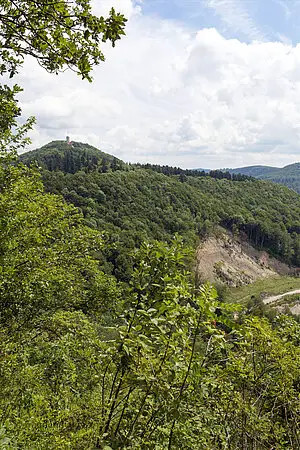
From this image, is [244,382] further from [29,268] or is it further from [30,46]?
[30,46]

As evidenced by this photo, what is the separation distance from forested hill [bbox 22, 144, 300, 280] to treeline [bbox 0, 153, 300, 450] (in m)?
65.7

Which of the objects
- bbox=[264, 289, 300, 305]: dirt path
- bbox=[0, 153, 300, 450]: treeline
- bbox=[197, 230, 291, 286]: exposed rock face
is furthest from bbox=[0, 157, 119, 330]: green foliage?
bbox=[197, 230, 291, 286]: exposed rock face

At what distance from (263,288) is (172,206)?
1730 inches

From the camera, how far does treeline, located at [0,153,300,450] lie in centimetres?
291

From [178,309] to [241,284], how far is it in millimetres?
107323

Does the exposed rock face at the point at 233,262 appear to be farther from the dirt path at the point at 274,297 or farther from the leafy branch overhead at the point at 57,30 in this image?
the leafy branch overhead at the point at 57,30

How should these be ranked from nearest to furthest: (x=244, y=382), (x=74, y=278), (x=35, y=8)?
(x=35, y=8)
(x=244, y=382)
(x=74, y=278)

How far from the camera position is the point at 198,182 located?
156 meters

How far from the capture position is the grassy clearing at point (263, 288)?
9212 centimetres

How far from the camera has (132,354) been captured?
2859mm

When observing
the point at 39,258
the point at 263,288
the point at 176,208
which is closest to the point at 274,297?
the point at 263,288

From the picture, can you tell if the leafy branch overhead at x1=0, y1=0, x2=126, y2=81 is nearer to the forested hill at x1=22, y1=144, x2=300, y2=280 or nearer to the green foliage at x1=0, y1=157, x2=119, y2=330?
the green foliage at x1=0, y1=157, x2=119, y2=330

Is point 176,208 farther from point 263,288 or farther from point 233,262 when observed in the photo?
point 263,288

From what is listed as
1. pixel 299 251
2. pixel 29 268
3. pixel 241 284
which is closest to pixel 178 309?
pixel 29 268
